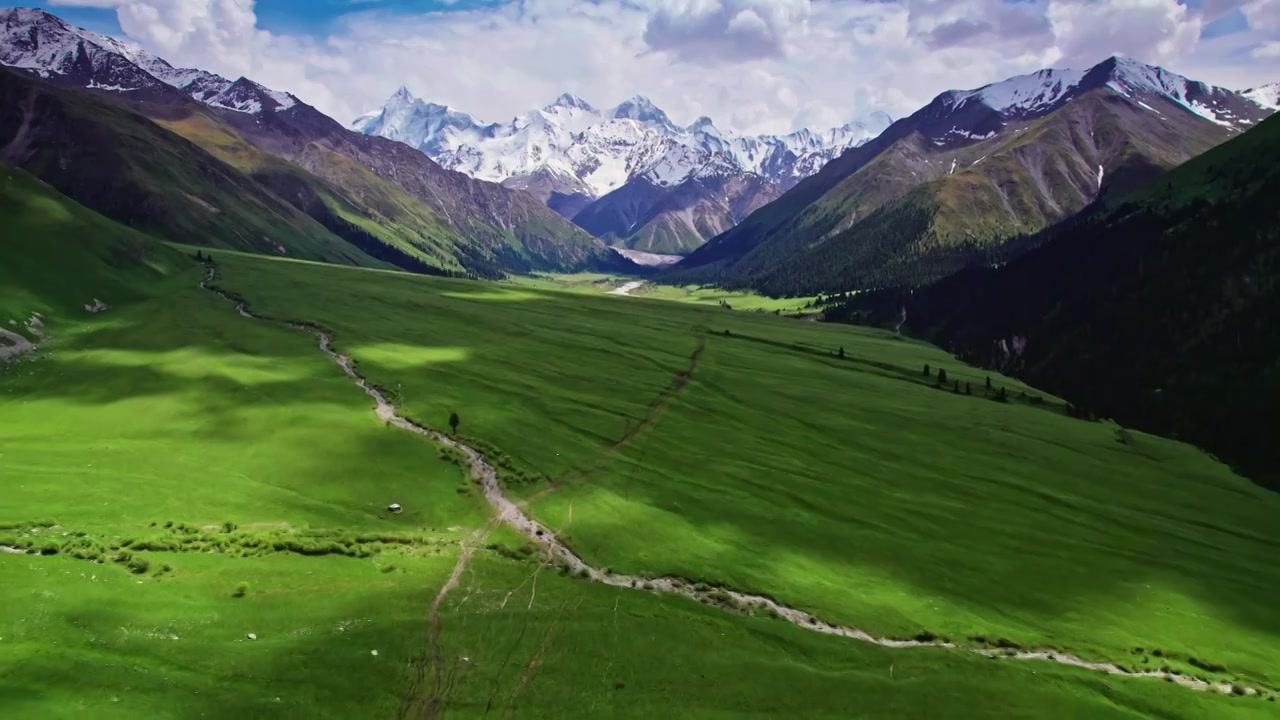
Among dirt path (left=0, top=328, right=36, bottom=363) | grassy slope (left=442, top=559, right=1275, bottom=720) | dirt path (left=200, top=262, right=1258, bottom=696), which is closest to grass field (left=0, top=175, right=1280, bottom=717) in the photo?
grassy slope (left=442, top=559, right=1275, bottom=720)

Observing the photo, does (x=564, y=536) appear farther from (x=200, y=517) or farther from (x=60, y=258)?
(x=60, y=258)

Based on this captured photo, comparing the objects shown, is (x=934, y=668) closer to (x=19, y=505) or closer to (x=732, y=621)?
(x=732, y=621)

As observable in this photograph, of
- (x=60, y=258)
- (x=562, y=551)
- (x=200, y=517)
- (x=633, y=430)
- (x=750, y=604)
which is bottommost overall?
(x=750, y=604)

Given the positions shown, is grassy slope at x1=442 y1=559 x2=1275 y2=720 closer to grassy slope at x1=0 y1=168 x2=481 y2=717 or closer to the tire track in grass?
grassy slope at x1=0 y1=168 x2=481 y2=717

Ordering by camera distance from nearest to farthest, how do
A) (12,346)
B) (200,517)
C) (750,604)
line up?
(200,517)
(750,604)
(12,346)

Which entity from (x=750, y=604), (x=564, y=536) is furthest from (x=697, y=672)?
(x=564, y=536)

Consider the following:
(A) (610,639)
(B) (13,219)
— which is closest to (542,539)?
(A) (610,639)
